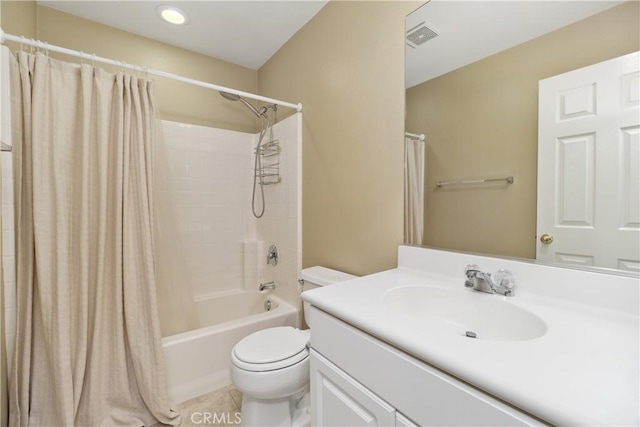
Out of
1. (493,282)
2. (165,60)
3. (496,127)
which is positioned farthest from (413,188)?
(165,60)

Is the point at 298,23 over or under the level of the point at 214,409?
over

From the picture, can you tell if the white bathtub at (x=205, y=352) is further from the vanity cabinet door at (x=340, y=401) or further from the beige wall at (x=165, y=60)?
the beige wall at (x=165, y=60)

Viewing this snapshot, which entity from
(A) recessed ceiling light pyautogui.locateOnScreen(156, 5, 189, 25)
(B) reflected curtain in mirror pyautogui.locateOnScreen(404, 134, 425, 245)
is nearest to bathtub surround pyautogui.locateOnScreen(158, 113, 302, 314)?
(A) recessed ceiling light pyautogui.locateOnScreen(156, 5, 189, 25)

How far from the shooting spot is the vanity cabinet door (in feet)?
2.32

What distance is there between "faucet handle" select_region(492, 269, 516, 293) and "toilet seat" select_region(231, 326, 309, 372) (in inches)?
33.9

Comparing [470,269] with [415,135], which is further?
[415,135]

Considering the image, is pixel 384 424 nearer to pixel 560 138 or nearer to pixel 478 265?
pixel 478 265

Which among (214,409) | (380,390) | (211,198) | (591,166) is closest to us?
(380,390)

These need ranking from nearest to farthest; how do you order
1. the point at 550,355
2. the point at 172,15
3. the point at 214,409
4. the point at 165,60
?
1. the point at 550,355
2. the point at 214,409
3. the point at 172,15
4. the point at 165,60

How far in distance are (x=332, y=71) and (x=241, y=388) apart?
1.79 metres

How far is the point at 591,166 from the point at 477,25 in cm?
69

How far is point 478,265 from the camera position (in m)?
1.05

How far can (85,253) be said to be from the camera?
52.0 inches

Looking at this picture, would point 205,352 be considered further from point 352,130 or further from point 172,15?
point 172,15
